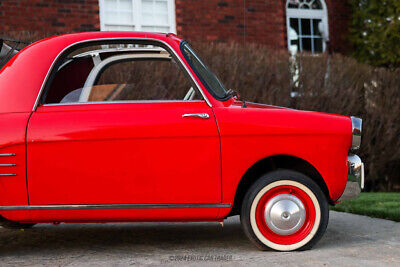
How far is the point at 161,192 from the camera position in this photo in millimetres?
4305

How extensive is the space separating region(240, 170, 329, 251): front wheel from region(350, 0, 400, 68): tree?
28.9 feet

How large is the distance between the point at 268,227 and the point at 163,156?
0.95m

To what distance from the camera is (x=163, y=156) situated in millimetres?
4297

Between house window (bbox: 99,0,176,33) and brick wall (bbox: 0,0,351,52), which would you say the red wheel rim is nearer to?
brick wall (bbox: 0,0,351,52)

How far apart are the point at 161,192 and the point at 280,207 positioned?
0.89 meters

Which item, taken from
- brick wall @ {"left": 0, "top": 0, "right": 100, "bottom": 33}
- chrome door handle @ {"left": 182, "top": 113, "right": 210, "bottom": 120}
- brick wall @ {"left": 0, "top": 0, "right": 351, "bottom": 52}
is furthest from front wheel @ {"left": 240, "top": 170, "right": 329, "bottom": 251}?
brick wall @ {"left": 0, "top": 0, "right": 100, "bottom": 33}

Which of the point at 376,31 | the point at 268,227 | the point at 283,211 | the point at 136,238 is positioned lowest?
the point at 136,238

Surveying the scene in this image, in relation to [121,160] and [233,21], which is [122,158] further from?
[233,21]

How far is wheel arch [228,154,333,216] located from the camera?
4.59 metres

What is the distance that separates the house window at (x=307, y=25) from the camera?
14070 millimetres

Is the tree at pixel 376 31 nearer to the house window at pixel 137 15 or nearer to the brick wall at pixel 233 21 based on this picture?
the brick wall at pixel 233 21

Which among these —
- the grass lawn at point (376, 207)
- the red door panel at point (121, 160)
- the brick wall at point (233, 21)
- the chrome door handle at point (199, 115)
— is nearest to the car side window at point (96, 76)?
the chrome door handle at point (199, 115)

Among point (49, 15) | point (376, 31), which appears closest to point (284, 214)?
point (49, 15)

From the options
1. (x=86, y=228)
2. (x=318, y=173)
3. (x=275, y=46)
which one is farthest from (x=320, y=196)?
(x=275, y=46)
